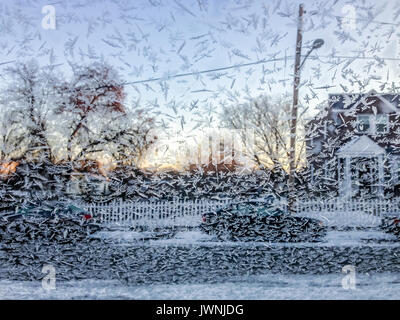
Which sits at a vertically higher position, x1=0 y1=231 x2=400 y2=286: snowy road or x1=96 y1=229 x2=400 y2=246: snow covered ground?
x1=96 y1=229 x2=400 y2=246: snow covered ground

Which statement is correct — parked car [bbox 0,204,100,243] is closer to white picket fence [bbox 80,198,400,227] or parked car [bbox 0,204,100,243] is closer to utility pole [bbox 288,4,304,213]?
Result: white picket fence [bbox 80,198,400,227]

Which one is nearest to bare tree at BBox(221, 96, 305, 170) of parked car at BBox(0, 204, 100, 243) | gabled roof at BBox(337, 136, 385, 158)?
gabled roof at BBox(337, 136, 385, 158)

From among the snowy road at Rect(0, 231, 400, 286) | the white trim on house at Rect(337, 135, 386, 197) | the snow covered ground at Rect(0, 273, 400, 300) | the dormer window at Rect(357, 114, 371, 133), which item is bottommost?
the snow covered ground at Rect(0, 273, 400, 300)

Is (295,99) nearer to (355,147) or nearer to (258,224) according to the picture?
(355,147)

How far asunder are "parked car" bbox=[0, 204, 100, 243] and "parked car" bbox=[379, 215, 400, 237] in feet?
4.48

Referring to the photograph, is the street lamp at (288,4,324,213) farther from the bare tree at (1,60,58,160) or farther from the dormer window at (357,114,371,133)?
the bare tree at (1,60,58,160)

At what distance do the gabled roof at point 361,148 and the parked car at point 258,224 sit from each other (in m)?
0.36

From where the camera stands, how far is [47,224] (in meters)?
1.37

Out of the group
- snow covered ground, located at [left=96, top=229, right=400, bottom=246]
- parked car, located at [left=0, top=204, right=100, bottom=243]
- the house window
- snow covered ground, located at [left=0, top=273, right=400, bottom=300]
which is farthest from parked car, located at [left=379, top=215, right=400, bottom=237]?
parked car, located at [left=0, top=204, right=100, bottom=243]

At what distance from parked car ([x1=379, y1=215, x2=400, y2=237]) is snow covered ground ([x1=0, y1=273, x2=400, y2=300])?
0.21m

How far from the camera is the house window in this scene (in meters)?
1.35

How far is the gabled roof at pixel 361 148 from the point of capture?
1.35 metres

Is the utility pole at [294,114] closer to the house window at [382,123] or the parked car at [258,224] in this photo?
the parked car at [258,224]

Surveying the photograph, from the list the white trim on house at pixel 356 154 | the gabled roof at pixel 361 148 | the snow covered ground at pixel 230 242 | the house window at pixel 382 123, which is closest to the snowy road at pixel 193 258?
the snow covered ground at pixel 230 242
